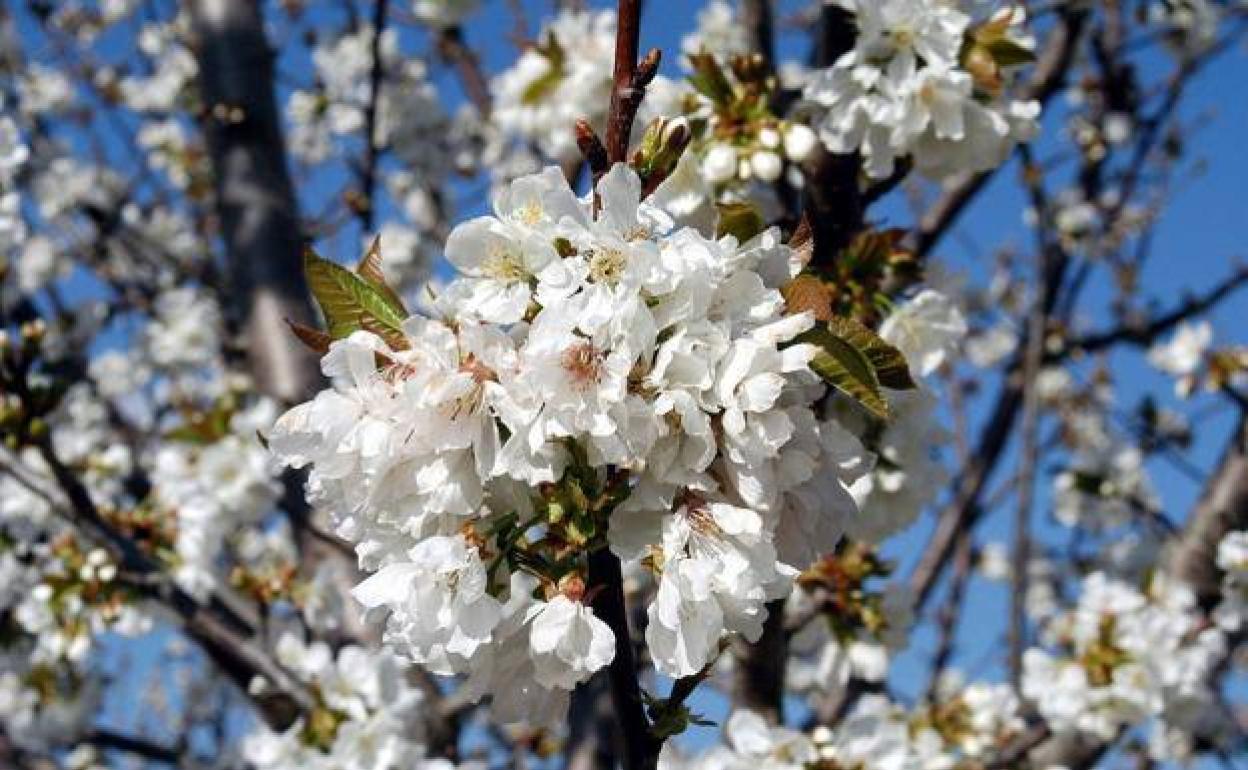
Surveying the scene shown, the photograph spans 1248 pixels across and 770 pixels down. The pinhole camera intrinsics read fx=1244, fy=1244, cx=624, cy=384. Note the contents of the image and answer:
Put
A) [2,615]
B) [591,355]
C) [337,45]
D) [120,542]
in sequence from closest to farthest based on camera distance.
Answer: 1. [591,355]
2. [120,542]
3. [2,615]
4. [337,45]

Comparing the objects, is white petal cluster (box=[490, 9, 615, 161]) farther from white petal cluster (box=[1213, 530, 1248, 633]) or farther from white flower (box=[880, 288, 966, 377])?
white petal cluster (box=[1213, 530, 1248, 633])

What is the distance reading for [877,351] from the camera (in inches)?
45.8

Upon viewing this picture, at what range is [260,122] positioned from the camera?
11.7 ft

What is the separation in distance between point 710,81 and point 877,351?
2.76 ft

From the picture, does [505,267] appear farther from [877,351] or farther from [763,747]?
[763,747]

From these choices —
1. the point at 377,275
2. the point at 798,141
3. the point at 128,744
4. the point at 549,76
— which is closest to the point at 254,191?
the point at 549,76

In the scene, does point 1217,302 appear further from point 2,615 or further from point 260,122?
point 2,615

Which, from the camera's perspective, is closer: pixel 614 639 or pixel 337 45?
pixel 614 639

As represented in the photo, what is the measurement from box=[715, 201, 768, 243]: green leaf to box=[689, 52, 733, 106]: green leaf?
2.39ft

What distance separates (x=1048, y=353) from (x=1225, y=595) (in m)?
1.04

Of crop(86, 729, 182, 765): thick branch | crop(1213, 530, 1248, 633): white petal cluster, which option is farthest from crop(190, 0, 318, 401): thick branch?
crop(1213, 530, 1248, 633): white petal cluster

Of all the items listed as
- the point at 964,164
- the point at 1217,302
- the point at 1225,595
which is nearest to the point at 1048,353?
the point at 1217,302

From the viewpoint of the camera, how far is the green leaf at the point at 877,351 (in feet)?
3.75

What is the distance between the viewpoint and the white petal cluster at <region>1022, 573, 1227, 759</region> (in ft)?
9.32
